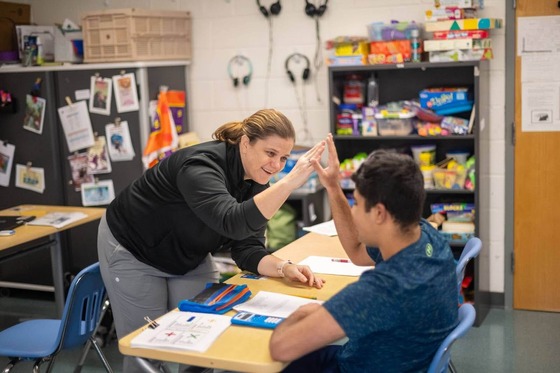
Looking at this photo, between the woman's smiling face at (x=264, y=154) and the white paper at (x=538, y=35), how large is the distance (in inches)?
91.9

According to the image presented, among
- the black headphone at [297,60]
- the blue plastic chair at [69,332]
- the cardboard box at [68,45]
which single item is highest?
the cardboard box at [68,45]

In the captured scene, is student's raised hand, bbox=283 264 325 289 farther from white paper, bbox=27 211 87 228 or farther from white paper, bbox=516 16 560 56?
white paper, bbox=516 16 560 56

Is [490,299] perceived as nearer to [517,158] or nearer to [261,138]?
[517,158]

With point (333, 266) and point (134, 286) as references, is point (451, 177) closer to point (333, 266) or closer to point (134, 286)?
point (333, 266)

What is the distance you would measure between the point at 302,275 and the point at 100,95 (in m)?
2.57

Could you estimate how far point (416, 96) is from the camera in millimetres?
4719

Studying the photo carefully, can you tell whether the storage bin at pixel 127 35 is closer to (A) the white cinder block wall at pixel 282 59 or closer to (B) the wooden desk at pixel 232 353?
(A) the white cinder block wall at pixel 282 59

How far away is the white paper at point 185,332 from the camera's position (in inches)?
82.5

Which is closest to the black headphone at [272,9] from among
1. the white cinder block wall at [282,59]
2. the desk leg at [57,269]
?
the white cinder block wall at [282,59]

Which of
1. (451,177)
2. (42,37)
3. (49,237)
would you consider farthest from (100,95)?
(451,177)

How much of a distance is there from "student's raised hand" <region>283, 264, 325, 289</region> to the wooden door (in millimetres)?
2341

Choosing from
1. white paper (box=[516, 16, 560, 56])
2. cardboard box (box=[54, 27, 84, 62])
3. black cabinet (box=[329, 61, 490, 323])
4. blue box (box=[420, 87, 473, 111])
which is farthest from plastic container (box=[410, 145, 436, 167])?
cardboard box (box=[54, 27, 84, 62])

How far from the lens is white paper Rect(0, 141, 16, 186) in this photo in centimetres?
505

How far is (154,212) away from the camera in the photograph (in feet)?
9.08
